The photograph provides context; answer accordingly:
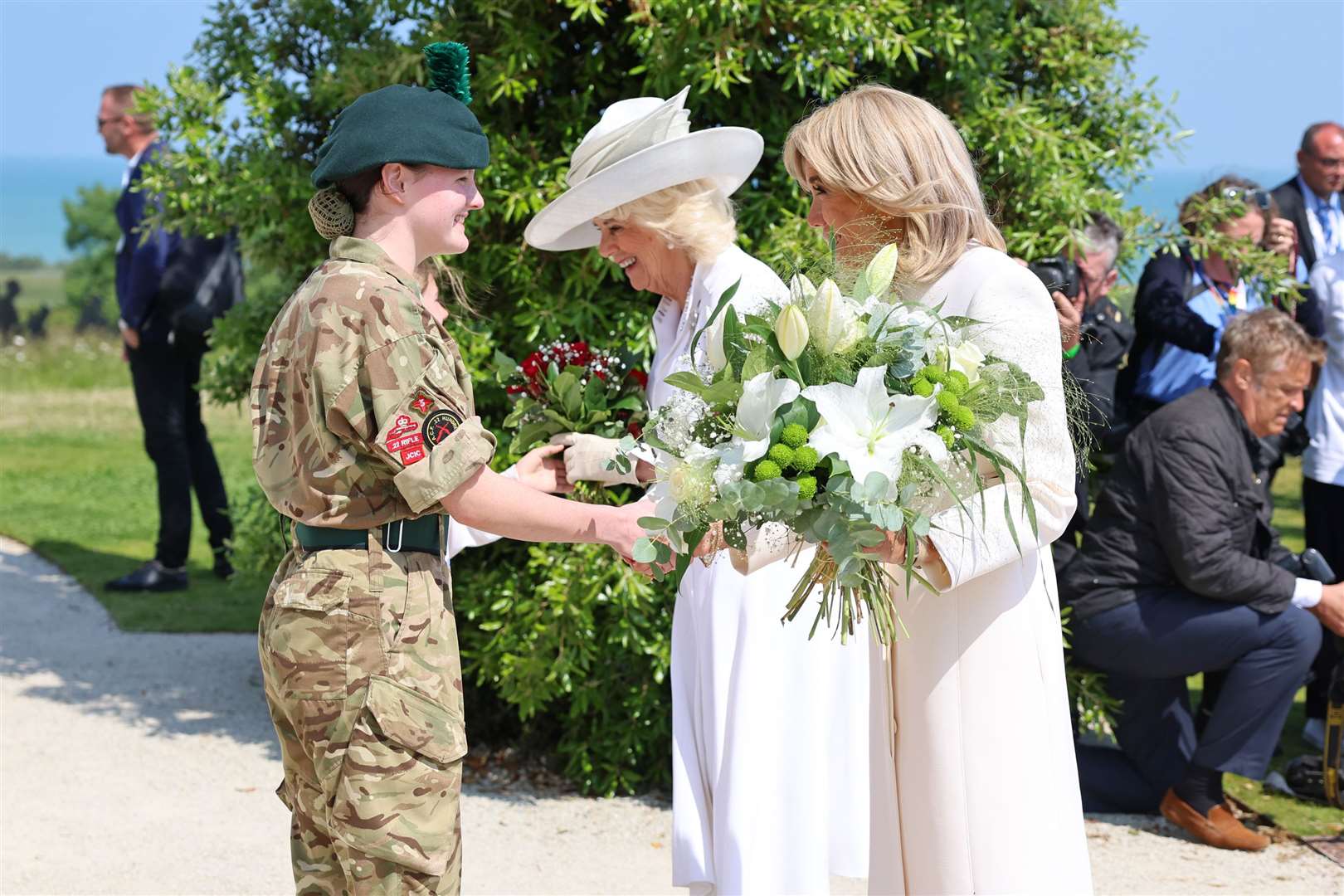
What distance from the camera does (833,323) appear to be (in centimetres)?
245

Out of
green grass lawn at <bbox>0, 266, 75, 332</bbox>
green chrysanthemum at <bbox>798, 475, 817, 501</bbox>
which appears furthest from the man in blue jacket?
green grass lawn at <bbox>0, 266, 75, 332</bbox>

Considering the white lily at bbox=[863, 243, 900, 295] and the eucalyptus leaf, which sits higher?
the white lily at bbox=[863, 243, 900, 295]

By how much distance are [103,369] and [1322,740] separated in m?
17.3

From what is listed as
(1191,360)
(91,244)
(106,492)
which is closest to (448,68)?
(1191,360)

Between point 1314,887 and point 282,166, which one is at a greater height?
point 282,166

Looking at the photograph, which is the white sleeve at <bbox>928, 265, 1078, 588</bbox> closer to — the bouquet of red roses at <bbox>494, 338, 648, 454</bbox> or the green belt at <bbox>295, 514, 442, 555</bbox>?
the green belt at <bbox>295, 514, 442, 555</bbox>

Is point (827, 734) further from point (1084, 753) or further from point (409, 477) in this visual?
point (1084, 753)

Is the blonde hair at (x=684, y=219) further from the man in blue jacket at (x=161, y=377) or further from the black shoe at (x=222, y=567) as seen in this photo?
the black shoe at (x=222, y=567)

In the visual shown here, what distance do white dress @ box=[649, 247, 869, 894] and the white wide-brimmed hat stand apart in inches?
9.9

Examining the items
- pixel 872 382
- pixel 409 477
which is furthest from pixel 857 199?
pixel 409 477

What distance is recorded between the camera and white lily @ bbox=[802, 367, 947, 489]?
2367mm

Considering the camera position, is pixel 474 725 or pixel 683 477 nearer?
pixel 683 477

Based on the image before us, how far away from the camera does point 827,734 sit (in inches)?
150

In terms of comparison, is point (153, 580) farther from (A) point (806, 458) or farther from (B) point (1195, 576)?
(A) point (806, 458)
